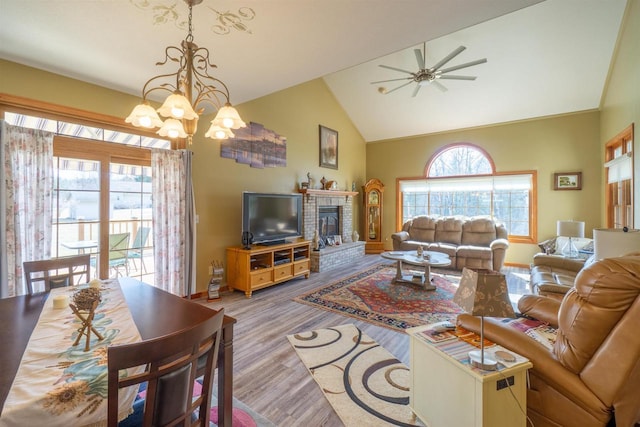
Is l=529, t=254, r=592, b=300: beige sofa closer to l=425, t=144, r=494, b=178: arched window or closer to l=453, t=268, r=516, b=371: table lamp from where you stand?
l=453, t=268, r=516, b=371: table lamp

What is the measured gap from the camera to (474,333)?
1634 mm

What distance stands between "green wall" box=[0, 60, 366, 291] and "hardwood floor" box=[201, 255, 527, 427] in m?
1.05

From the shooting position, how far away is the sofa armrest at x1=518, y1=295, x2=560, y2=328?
2021 millimetres

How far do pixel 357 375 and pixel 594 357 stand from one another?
58.2 inches

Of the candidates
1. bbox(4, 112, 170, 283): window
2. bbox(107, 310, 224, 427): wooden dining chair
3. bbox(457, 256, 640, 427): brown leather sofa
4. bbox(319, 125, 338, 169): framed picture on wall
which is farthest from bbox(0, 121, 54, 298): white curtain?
bbox(319, 125, 338, 169): framed picture on wall

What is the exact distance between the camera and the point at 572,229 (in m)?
4.08

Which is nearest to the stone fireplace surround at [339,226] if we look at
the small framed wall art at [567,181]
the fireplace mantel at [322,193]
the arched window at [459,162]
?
the fireplace mantel at [322,193]

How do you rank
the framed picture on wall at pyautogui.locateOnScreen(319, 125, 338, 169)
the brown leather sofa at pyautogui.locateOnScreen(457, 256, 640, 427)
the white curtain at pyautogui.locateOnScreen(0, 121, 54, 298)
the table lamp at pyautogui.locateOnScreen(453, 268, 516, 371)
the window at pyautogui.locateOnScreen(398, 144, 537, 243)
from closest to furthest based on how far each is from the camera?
1. the brown leather sofa at pyautogui.locateOnScreen(457, 256, 640, 427)
2. the table lamp at pyautogui.locateOnScreen(453, 268, 516, 371)
3. the white curtain at pyautogui.locateOnScreen(0, 121, 54, 298)
4. the window at pyautogui.locateOnScreen(398, 144, 537, 243)
5. the framed picture on wall at pyautogui.locateOnScreen(319, 125, 338, 169)

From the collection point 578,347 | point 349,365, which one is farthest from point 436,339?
point 349,365

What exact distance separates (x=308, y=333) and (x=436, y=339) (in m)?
1.62

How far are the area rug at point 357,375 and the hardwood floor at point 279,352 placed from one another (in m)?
0.08

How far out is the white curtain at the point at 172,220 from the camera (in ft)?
11.4

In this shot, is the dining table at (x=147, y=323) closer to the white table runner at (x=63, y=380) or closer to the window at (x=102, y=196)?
the white table runner at (x=63, y=380)

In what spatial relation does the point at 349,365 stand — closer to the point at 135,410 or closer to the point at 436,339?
the point at 436,339
